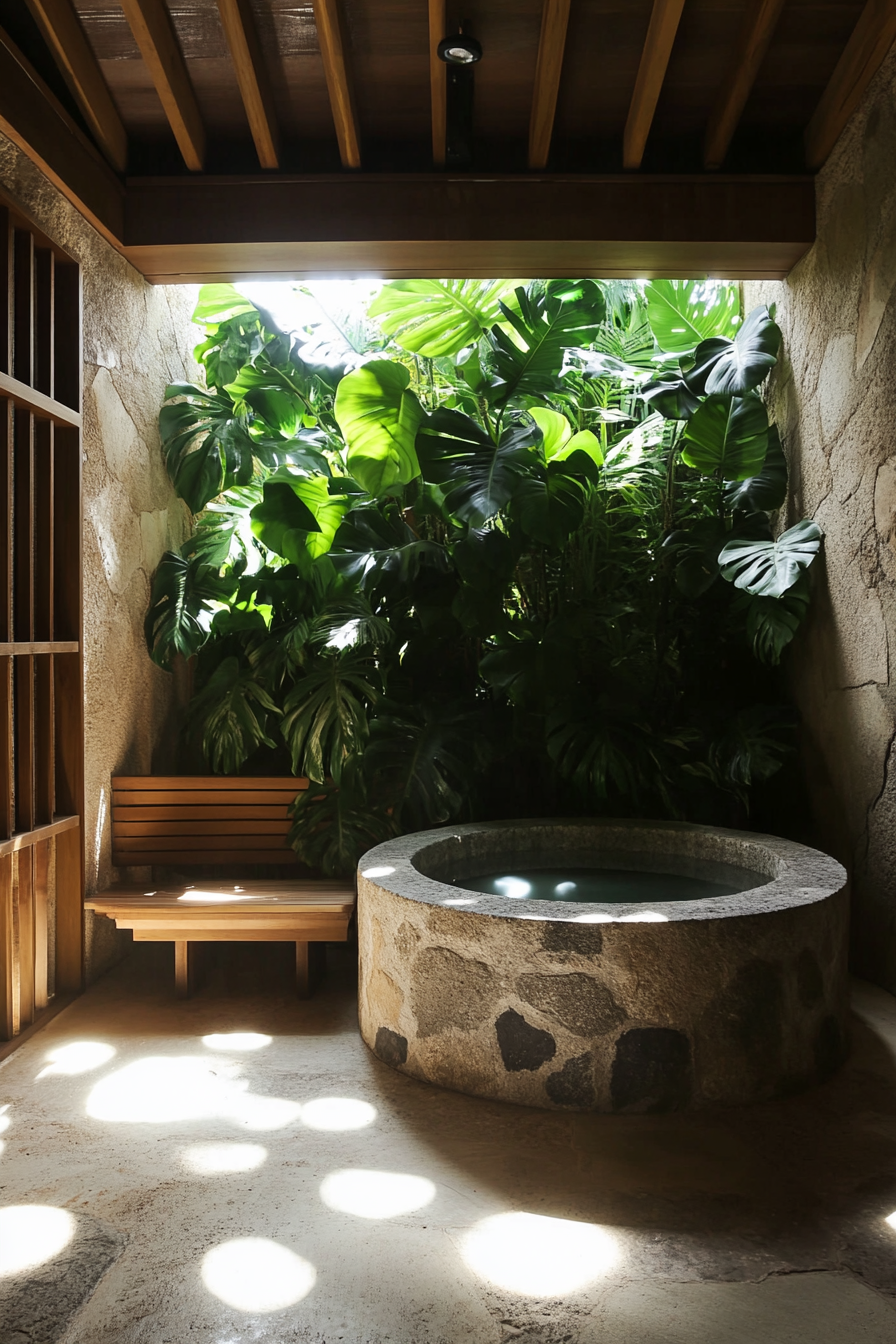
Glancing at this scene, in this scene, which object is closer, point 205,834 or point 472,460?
point 472,460

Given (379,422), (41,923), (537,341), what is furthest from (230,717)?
(537,341)

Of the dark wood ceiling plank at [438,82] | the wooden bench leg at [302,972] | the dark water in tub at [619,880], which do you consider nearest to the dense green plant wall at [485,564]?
the dark water in tub at [619,880]

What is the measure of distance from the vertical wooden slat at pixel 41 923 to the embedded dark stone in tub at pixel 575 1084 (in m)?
1.66

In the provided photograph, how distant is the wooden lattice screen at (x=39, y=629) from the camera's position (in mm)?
2824

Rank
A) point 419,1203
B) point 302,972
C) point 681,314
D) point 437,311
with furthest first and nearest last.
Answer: point 681,314
point 437,311
point 302,972
point 419,1203

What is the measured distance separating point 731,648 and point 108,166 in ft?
9.90

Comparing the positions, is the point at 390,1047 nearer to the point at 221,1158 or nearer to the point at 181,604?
the point at 221,1158

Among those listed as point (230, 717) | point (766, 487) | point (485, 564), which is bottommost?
point (230, 717)

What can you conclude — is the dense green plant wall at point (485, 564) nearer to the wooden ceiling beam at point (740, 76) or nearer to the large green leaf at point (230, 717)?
the large green leaf at point (230, 717)

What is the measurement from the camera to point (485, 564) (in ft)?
11.5

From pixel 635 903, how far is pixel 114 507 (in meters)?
2.35

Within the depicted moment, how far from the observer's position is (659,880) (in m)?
3.18

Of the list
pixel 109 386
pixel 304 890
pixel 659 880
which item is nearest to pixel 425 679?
pixel 304 890

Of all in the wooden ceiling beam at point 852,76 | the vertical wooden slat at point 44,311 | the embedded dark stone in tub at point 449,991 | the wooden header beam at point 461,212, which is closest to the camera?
the embedded dark stone in tub at point 449,991
